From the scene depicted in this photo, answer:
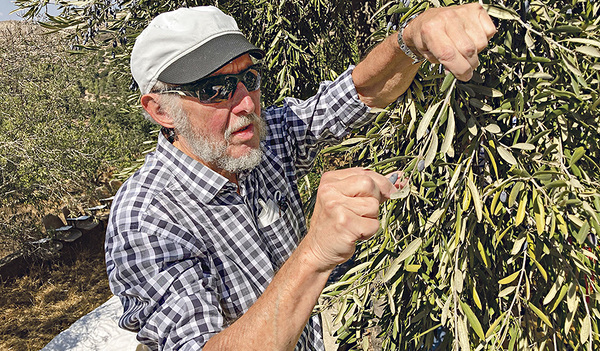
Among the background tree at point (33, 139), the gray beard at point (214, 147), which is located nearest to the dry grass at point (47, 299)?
the background tree at point (33, 139)

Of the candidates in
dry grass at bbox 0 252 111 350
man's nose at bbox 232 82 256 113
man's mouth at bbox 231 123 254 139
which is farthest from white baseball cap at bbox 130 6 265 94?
dry grass at bbox 0 252 111 350

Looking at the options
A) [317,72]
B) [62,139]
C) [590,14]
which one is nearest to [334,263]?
[590,14]

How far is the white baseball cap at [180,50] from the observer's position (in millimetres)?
1480

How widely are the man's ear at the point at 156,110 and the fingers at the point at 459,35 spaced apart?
2.84ft

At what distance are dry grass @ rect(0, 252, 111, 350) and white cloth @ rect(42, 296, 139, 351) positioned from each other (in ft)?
2.69

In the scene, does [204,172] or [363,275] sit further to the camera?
[204,172]

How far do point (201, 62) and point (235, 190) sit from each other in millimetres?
419

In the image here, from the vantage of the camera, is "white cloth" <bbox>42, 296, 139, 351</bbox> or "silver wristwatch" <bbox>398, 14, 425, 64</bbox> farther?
"white cloth" <bbox>42, 296, 139, 351</bbox>

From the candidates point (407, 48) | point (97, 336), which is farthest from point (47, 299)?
point (407, 48)

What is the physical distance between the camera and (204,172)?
151 centimetres

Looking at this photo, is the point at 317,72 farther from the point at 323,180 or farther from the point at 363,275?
the point at 323,180

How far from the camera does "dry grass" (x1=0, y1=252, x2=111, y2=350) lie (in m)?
6.30

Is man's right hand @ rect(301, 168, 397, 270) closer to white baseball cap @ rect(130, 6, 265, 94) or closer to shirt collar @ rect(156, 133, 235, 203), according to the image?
shirt collar @ rect(156, 133, 235, 203)

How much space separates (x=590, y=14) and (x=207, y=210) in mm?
1185
